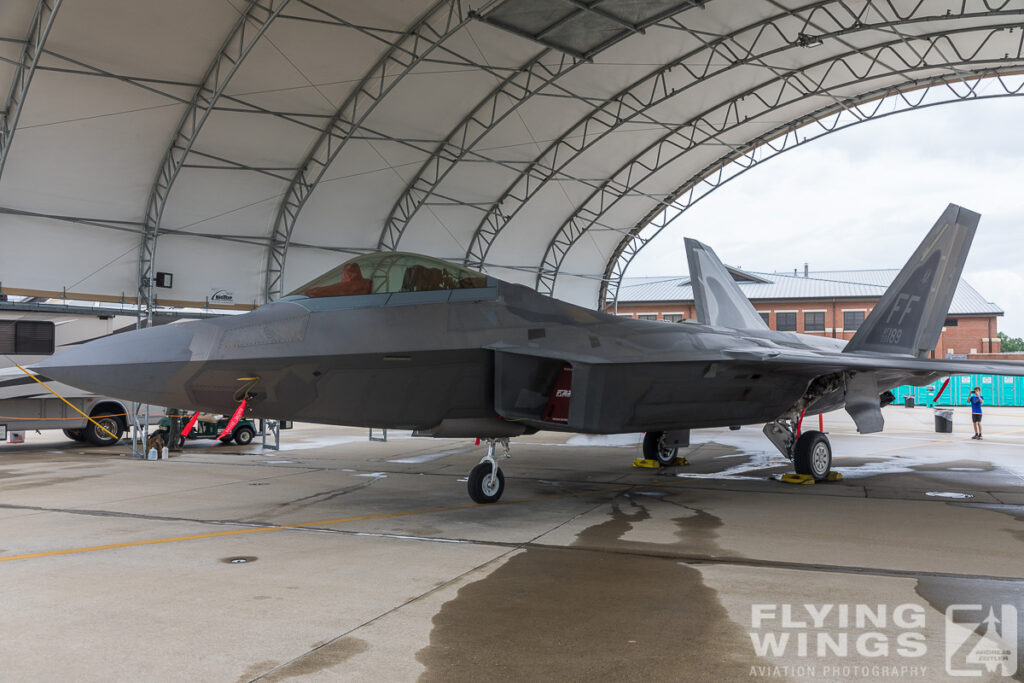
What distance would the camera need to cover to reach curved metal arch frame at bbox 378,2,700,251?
61.7 ft

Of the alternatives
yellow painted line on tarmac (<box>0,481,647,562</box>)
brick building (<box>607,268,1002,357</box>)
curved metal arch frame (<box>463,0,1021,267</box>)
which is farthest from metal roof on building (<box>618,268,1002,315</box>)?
yellow painted line on tarmac (<box>0,481,647,562</box>)

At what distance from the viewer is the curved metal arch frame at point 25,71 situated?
13.2 metres

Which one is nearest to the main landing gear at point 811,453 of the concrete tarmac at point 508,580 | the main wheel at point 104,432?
the concrete tarmac at point 508,580

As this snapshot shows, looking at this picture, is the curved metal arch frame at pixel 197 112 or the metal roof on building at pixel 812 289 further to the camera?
the metal roof on building at pixel 812 289

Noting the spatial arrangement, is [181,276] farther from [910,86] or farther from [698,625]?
[910,86]

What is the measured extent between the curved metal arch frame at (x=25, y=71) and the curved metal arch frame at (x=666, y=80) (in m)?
13.4

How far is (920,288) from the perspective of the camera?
11352 mm

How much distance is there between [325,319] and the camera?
664 centimetres

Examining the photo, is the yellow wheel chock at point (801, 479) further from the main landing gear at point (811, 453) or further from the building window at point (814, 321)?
the building window at point (814, 321)

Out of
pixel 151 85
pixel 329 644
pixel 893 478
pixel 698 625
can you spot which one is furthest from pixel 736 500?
pixel 151 85

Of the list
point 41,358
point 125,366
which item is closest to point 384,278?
point 125,366

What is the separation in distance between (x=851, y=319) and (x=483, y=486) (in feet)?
140

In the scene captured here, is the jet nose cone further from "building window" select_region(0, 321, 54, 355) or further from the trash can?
the trash can

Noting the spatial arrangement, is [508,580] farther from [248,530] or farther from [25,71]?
[25,71]
